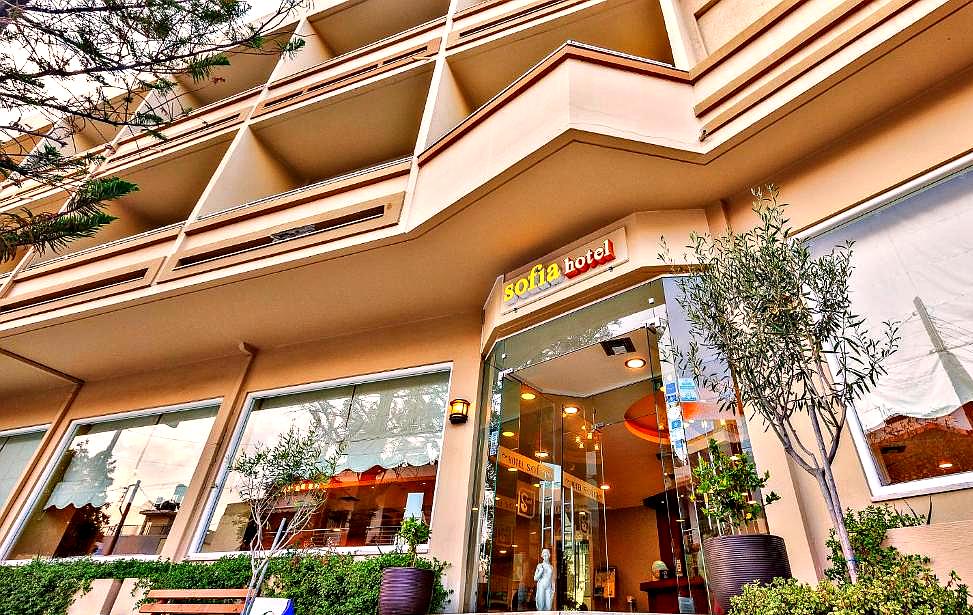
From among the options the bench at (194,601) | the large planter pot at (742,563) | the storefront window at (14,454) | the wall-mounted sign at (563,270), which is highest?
the wall-mounted sign at (563,270)

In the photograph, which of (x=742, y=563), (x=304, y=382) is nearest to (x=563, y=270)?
(x=742, y=563)

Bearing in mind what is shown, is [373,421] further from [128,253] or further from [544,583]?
[128,253]

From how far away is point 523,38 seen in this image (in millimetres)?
7633

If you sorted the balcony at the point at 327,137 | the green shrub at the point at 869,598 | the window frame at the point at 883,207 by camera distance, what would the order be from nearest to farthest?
the green shrub at the point at 869,598
the window frame at the point at 883,207
the balcony at the point at 327,137

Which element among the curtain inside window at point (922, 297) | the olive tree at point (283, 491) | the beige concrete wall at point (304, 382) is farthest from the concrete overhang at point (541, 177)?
the olive tree at point (283, 491)

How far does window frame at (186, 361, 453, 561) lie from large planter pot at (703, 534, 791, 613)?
10.8 ft

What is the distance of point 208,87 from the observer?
39.6ft

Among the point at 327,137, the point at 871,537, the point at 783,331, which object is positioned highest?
the point at 327,137

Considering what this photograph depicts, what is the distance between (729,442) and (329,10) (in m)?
10.9

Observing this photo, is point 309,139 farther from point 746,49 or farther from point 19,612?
point 19,612

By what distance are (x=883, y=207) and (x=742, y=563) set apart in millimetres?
3172

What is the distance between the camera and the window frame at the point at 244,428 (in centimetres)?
613

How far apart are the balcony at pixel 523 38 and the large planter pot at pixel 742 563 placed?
555 cm

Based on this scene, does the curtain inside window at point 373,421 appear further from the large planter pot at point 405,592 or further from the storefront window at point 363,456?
the large planter pot at point 405,592
